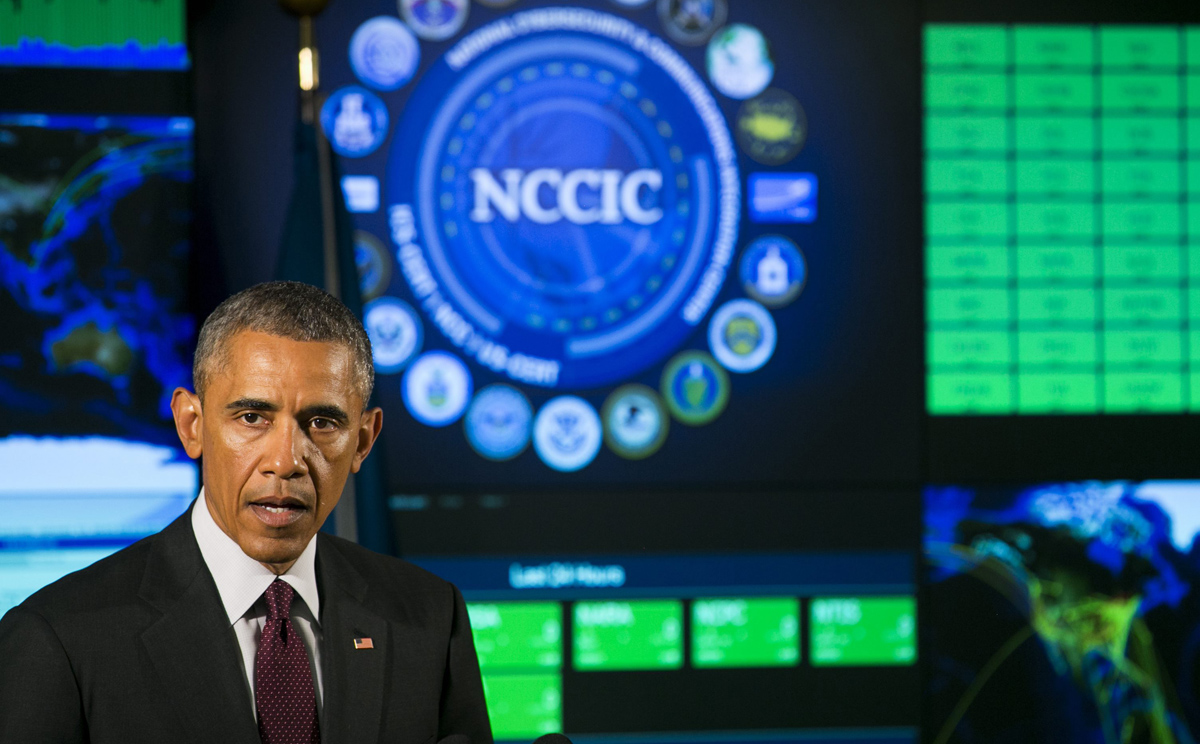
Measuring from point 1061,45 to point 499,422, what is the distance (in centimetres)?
147

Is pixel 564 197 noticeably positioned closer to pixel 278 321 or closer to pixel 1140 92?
pixel 1140 92

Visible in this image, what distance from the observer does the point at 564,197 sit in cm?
238

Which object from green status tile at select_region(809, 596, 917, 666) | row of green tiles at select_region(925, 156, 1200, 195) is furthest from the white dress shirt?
row of green tiles at select_region(925, 156, 1200, 195)

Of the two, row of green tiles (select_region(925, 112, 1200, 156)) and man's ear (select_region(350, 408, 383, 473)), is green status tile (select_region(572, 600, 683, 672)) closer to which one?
row of green tiles (select_region(925, 112, 1200, 156))

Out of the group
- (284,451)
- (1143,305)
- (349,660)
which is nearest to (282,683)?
(349,660)

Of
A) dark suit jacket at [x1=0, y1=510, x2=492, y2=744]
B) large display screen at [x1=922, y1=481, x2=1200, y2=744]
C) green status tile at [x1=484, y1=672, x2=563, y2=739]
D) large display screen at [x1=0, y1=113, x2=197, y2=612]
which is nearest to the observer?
dark suit jacket at [x1=0, y1=510, x2=492, y2=744]

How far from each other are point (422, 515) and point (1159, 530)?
5.21 ft

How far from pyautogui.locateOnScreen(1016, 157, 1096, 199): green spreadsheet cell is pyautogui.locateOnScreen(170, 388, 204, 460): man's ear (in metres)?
2.00

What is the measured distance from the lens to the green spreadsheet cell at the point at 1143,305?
249cm

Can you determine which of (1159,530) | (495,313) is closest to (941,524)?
(1159,530)

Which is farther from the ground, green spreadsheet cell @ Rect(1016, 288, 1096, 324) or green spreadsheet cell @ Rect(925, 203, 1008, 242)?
green spreadsheet cell @ Rect(925, 203, 1008, 242)

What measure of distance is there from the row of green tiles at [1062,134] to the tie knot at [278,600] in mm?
1903

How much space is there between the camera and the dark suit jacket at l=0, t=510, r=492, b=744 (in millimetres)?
A: 872

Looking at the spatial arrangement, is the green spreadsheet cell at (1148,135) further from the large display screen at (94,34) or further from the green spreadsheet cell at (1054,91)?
the large display screen at (94,34)
